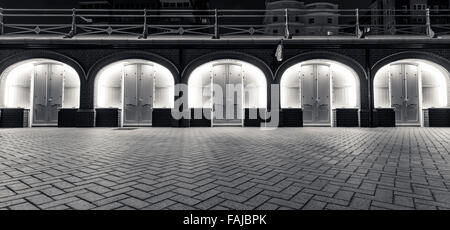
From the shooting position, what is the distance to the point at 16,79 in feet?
42.7

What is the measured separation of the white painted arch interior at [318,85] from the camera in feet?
43.4

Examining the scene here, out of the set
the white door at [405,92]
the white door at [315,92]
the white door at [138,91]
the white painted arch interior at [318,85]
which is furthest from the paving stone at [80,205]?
the white door at [405,92]

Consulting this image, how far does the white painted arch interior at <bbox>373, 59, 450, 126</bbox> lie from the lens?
42.8 ft

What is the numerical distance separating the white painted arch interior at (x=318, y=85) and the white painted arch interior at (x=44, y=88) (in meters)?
11.7

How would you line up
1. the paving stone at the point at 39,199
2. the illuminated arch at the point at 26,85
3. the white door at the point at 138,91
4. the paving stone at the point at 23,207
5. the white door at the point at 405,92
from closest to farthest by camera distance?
1. the paving stone at the point at 23,207
2. the paving stone at the point at 39,199
3. the illuminated arch at the point at 26,85
4. the white door at the point at 405,92
5. the white door at the point at 138,91

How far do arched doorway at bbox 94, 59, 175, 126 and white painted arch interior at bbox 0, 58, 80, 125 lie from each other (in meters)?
1.95

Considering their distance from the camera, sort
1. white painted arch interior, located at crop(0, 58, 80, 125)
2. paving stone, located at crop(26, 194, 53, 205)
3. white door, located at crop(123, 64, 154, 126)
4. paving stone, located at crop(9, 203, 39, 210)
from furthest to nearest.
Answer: white door, located at crop(123, 64, 154, 126) → white painted arch interior, located at crop(0, 58, 80, 125) → paving stone, located at crop(26, 194, 53, 205) → paving stone, located at crop(9, 203, 39, 210)

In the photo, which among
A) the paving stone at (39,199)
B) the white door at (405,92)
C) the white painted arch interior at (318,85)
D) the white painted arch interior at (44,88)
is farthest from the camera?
the white painted arch interior at (318,85)

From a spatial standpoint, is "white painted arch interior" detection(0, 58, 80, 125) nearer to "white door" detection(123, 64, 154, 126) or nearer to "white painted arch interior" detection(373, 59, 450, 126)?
"white door" detection(123, 64, 154, 126)

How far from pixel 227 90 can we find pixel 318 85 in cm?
506

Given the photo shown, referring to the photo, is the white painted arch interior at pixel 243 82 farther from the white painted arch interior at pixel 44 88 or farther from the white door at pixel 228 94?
the white painted arch interior at pixel 44 88

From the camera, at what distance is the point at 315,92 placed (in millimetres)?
13383

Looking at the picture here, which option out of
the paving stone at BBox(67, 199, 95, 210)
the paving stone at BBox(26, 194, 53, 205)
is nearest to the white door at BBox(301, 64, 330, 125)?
the paving stone at BBox(67, 199, 95, 210)
